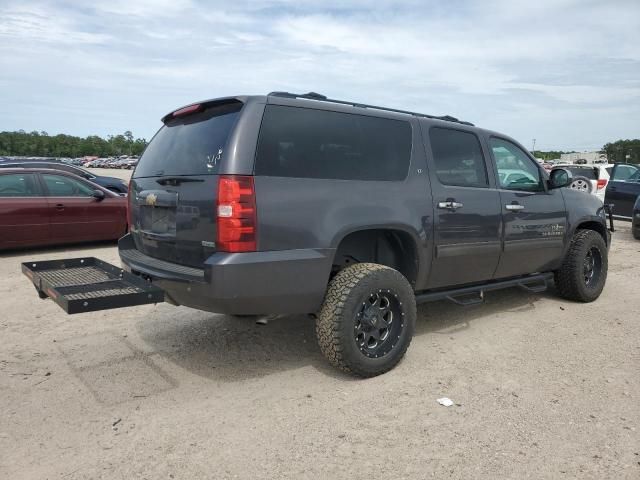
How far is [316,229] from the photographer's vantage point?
338 centimetres

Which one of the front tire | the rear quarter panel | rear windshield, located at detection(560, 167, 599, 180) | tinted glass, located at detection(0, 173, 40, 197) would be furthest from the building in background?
the front tire

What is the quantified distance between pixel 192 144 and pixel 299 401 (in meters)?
1.88

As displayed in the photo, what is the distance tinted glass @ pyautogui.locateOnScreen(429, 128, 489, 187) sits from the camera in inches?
170

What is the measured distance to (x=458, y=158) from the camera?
4.51 meters

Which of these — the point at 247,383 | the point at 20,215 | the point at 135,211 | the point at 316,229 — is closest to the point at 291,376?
the point at 247,383

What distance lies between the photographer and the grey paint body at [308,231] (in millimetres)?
3172

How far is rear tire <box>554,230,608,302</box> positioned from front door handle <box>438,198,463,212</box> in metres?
2.11

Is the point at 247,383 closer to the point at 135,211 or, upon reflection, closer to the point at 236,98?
the point at 135,211

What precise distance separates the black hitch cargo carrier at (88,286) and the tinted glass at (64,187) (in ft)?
18.3

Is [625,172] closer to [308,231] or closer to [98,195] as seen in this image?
[98,195]

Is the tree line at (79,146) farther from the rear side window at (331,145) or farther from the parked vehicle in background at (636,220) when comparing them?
the rear side window at (331,145)

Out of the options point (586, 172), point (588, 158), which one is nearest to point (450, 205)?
point (586, 172)

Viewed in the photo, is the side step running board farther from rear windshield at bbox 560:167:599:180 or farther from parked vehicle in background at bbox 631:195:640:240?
rear windshield at bbox 560:167:599:180

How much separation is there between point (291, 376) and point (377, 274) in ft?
3.15
